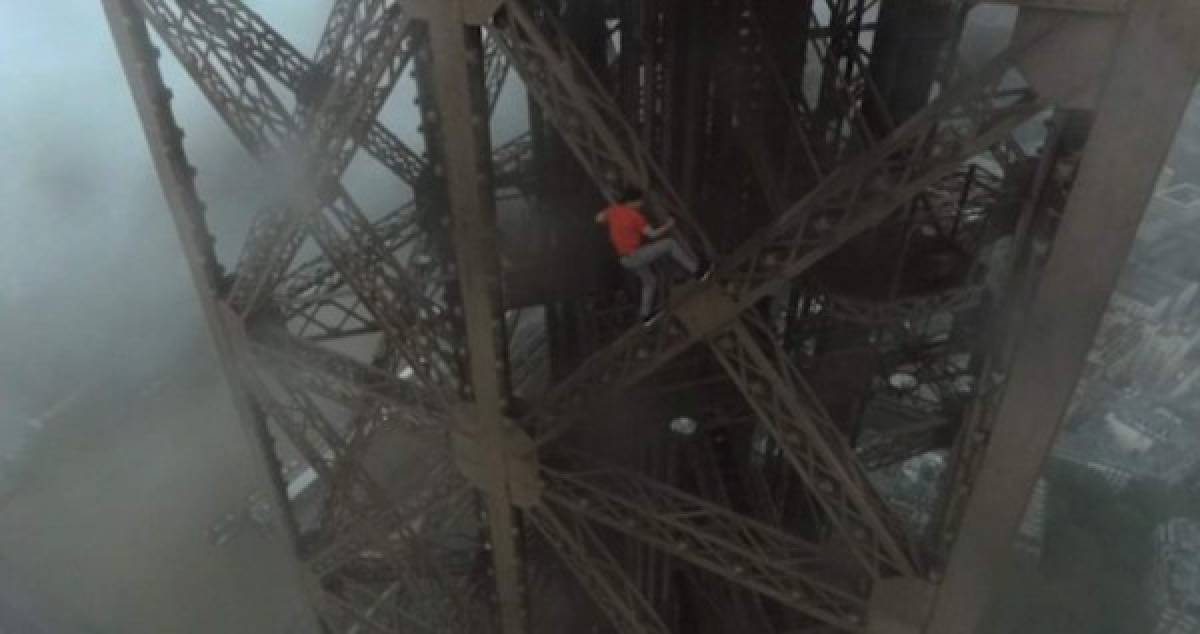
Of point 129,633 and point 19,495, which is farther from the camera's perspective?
point 19,495

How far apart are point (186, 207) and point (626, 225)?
2.80 m

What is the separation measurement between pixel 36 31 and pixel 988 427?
49.3ft

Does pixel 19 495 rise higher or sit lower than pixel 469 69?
lower

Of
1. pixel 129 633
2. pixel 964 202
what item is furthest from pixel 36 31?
pixel 964 202

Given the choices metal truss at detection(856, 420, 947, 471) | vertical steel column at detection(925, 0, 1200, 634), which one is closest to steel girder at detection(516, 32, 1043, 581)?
vertical steel column at detection(925, 0, 1200, 634)

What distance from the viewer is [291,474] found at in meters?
12.9

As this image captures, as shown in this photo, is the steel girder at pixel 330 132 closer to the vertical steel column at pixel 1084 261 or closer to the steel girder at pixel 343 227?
the steel girder at pixel 343 227

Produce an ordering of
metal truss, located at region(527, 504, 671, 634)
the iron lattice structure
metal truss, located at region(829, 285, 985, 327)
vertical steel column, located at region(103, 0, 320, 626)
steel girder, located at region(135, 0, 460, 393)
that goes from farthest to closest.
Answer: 1. metal truss, located at region(829, 285, 985, 327)
2. metal truss, located at region(527, 504, 671, 634)
3. vertical steel column, located at region(103, 0, 320, 626)
4. steel girder, located at region(135, 0, 460, 393)
5. the iron lattice structure

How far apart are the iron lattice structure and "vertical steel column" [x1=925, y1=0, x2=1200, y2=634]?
0.05m

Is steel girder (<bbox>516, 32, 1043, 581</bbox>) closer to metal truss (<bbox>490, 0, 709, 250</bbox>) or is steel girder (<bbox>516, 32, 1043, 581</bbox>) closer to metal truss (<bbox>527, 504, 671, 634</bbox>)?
metal truss (<bbox>490, 0, 709, 250</bbox>)

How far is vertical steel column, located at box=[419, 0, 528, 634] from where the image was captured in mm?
3291

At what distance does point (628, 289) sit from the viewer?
6.25m

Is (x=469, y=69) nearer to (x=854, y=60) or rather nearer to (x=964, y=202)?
(x=854, y=60)

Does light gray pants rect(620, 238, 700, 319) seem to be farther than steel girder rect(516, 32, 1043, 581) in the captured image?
Yes
